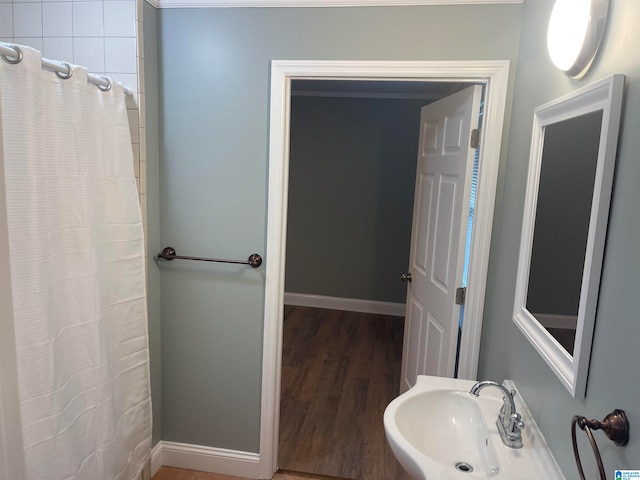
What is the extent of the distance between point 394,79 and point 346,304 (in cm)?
319

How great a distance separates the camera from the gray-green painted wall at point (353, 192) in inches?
172

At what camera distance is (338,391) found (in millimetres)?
3156

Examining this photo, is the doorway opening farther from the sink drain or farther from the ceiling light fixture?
the ceiling light fixture

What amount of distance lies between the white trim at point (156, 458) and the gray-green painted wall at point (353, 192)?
2679 mm

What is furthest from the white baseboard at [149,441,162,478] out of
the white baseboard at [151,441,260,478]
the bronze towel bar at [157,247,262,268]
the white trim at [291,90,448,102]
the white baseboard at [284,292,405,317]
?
the white trim at [291,90,448,102]

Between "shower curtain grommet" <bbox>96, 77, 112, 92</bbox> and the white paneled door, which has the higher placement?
"shower curtain grommet" <bbox>96, 77, 112, 92</bbox>

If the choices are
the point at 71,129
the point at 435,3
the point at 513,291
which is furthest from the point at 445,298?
the point at 71,129

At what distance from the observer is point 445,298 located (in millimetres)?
2170

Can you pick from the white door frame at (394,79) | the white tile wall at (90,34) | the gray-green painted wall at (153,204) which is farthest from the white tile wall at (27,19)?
the white door frame at (394,79)

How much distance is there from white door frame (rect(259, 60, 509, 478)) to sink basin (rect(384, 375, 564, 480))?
42 cm

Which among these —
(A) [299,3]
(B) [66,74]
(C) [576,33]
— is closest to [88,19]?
(B) [66,74]

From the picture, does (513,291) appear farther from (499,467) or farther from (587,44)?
(587,44)

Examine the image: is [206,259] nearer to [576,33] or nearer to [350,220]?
[576,33]

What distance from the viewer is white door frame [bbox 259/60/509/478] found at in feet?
5.92
